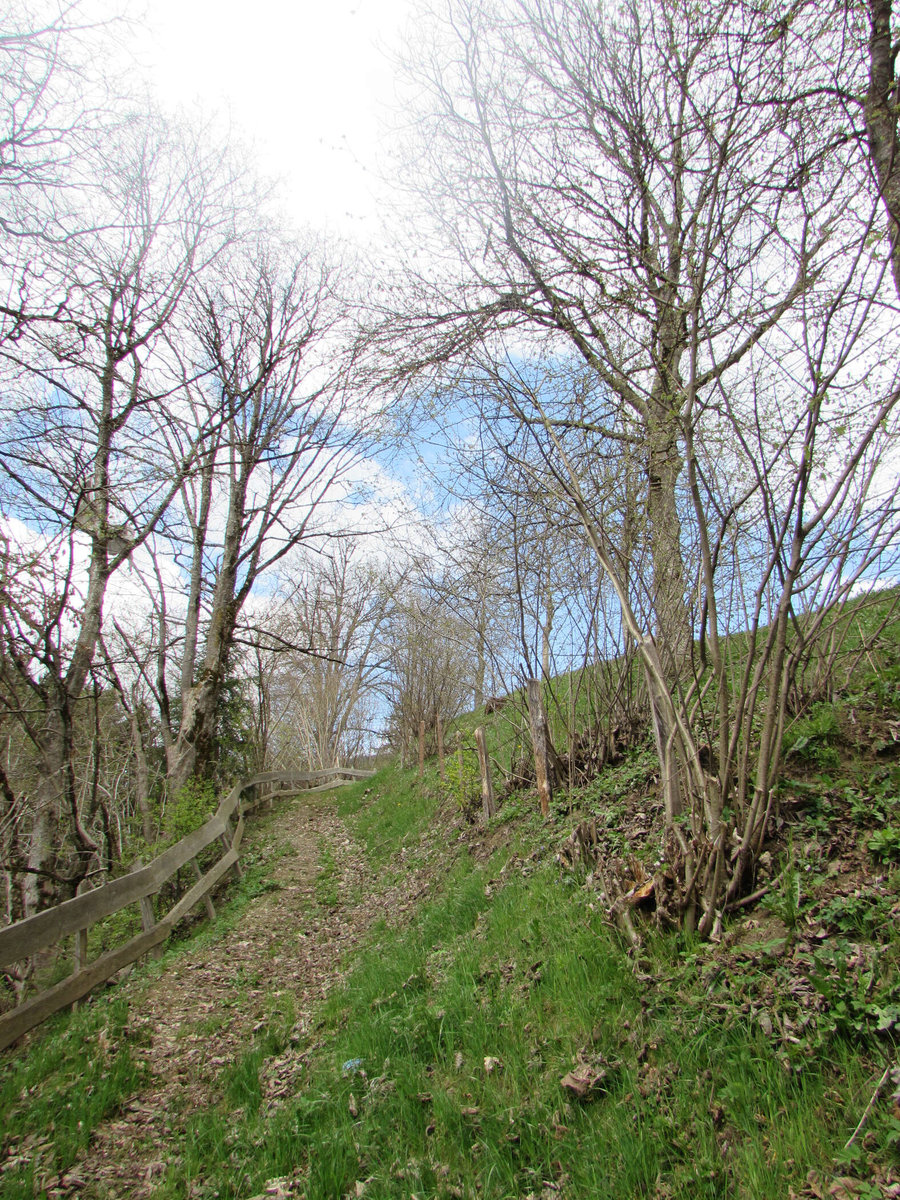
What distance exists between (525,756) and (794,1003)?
19.1 feet

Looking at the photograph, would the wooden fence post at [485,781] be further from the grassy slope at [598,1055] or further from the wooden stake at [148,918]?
the wooden stake at [148,918]

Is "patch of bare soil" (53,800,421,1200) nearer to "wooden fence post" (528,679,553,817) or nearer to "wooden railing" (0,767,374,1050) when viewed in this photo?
"wooden railing" (0,767,374,1050)

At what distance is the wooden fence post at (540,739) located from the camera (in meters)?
6.54

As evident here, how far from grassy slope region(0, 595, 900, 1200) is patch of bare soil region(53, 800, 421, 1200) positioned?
0.16m

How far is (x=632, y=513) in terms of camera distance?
17.5ft

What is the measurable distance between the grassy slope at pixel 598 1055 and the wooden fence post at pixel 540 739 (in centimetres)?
163

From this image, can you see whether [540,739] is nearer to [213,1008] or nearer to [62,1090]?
[213,1008]

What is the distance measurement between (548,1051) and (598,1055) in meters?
0.35

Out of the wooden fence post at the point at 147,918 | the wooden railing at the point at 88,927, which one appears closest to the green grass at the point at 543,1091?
the wooden railing at the point at 88,927

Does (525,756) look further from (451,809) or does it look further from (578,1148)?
(578,1148)

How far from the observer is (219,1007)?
516cm

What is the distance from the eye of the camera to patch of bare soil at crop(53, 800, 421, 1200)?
3.29 metres

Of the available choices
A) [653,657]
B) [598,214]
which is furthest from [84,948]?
[598,214]

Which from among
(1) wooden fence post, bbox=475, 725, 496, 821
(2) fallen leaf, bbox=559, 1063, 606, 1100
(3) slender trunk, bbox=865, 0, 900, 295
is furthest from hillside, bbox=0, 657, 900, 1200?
(3) slender trunk, bbox=865, 0, 900, 295
